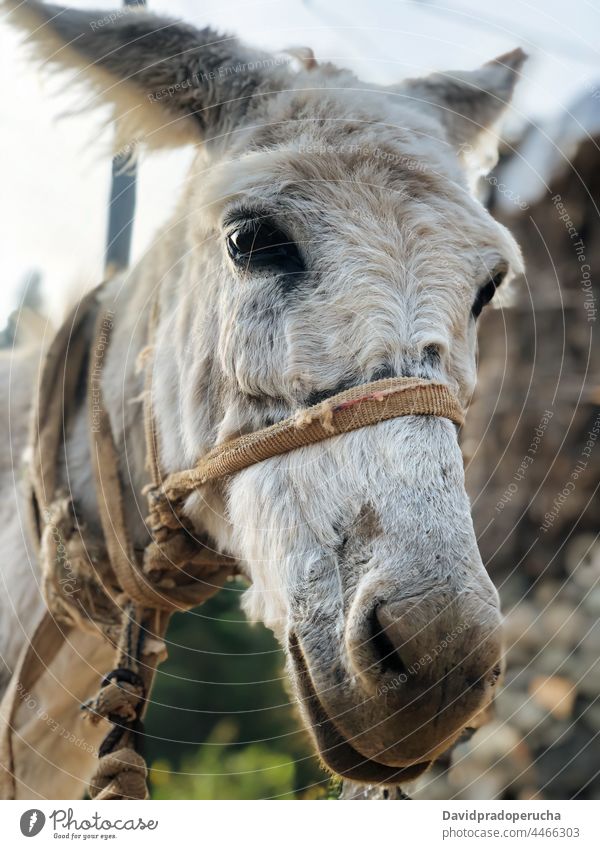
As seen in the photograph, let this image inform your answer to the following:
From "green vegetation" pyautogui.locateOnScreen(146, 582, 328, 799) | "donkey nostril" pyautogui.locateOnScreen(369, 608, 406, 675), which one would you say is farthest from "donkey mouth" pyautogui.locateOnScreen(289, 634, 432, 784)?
"green vegetation" pyautogui.locateOnScreen(146, 582, 328, 799)

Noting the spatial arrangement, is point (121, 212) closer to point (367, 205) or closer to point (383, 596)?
point (367, 205)

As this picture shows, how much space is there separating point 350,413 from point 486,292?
1.35ft

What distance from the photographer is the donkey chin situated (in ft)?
3.05

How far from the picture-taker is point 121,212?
1602mm

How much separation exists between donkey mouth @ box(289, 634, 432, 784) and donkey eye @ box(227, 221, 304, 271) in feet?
1.83

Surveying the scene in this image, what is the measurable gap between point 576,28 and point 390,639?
4.97 feet

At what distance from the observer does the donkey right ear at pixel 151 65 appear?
128cm

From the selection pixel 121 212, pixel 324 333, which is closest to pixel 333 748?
pixel 324 333

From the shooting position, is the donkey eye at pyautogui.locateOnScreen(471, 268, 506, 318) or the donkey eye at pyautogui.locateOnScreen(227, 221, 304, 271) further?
the donkey eye at pyautogui.locateOnScreen(471, 268, 506, 318)
